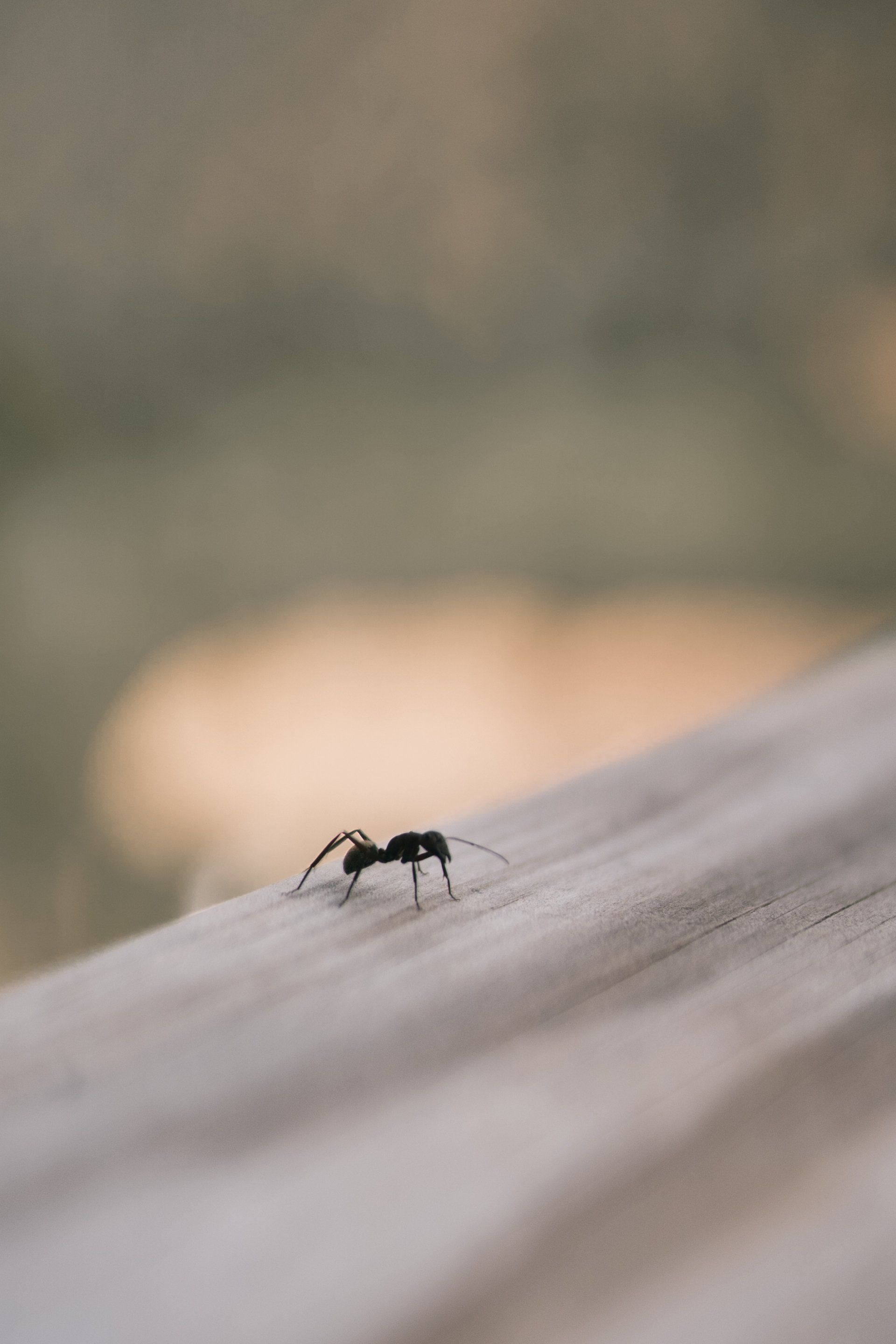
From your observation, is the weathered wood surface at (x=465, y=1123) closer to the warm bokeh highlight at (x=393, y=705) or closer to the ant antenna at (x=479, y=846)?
the ant antenna at (x=479, y=846)

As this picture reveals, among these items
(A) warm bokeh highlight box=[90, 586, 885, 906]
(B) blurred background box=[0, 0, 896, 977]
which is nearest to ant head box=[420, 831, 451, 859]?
(B) blurred background box=[0, 0, 896, 977]

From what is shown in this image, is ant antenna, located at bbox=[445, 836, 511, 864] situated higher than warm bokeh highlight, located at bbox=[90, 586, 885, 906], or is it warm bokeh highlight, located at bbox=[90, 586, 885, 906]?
warm bokeh highlight, located at bbox=[90, 586, 885, 906]

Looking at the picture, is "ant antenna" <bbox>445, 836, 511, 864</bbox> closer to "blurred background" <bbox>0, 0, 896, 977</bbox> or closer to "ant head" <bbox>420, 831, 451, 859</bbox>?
"ant head" <bbox>420, 831, 451, 859</bbox>

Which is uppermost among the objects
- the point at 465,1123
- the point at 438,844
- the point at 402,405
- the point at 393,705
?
the point at 402,405

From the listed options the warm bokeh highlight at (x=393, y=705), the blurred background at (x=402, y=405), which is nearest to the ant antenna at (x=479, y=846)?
the blurred background at (x=402, y=405)

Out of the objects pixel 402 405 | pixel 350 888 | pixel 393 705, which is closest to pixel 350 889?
pixel 350 888

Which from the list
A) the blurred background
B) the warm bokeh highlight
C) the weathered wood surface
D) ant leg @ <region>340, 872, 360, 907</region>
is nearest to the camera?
the weathered wood surface

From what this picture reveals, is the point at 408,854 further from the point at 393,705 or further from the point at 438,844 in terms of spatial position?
the point at 393,705

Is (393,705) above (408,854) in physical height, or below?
above
